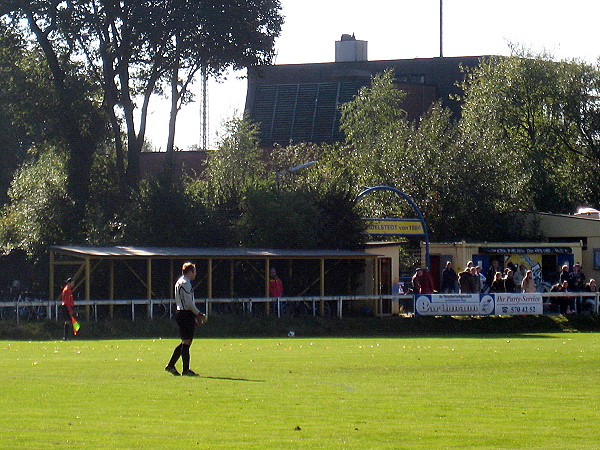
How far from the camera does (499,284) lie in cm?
3588

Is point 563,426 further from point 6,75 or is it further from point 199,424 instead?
point 6,75

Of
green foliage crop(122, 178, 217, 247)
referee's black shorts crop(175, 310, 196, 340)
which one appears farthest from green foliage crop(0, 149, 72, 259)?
referee's black shorts crop(175, 310, 196, 340)

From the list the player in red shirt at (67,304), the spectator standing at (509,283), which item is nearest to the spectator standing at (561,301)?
the spectator standing at (509,283)

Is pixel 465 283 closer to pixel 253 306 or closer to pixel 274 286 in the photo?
pixel 274 286

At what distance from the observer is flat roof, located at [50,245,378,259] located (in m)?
32.7

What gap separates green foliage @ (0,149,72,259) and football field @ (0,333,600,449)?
2204 cm

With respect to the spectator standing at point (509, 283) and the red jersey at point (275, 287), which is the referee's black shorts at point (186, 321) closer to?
the red jersey at point (275, 287)

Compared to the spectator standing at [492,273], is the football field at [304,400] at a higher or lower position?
lower

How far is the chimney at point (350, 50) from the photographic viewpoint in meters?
86.6

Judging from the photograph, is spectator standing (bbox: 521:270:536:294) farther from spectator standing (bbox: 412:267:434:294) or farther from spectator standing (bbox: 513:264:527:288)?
spectator standing (bbox: 412:267:434:294)

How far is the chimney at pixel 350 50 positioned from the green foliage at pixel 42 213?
1752 inches

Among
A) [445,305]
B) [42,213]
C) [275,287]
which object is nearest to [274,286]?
[275,287]

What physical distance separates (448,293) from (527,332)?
2901mm

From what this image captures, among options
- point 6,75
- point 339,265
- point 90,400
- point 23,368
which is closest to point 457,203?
point 339,265
